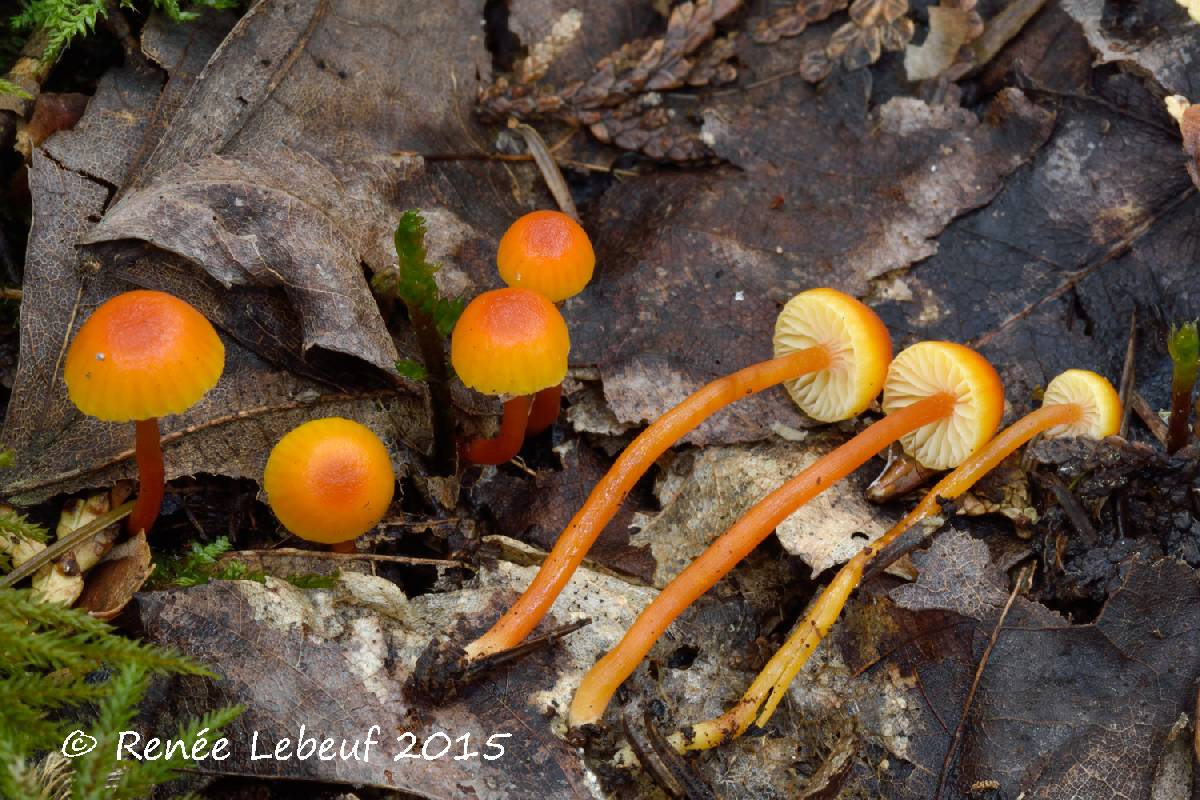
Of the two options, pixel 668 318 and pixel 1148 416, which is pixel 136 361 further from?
pixel 1148 416

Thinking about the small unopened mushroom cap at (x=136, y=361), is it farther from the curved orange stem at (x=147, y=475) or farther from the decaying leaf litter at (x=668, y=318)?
the decaying leaf litter at (x=668, y=318)

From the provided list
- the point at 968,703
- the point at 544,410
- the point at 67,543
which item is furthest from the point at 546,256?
the point at 968,703

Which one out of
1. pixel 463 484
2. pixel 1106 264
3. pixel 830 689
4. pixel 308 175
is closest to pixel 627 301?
pixel 463 484

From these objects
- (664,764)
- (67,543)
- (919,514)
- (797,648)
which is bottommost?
(664,764)

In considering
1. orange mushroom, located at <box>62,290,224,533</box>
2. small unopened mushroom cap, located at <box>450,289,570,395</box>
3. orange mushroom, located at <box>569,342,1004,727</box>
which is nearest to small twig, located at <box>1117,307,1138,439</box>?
orange mushroom, located at <box>569,342,1004,727</box>

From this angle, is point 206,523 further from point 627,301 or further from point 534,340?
point 627,301

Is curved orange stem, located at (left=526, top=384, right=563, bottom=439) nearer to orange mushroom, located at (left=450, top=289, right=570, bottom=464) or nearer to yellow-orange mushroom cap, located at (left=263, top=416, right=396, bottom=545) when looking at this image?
orange mushroom, located at (left=450, top=289, right=570, bottom=464)
